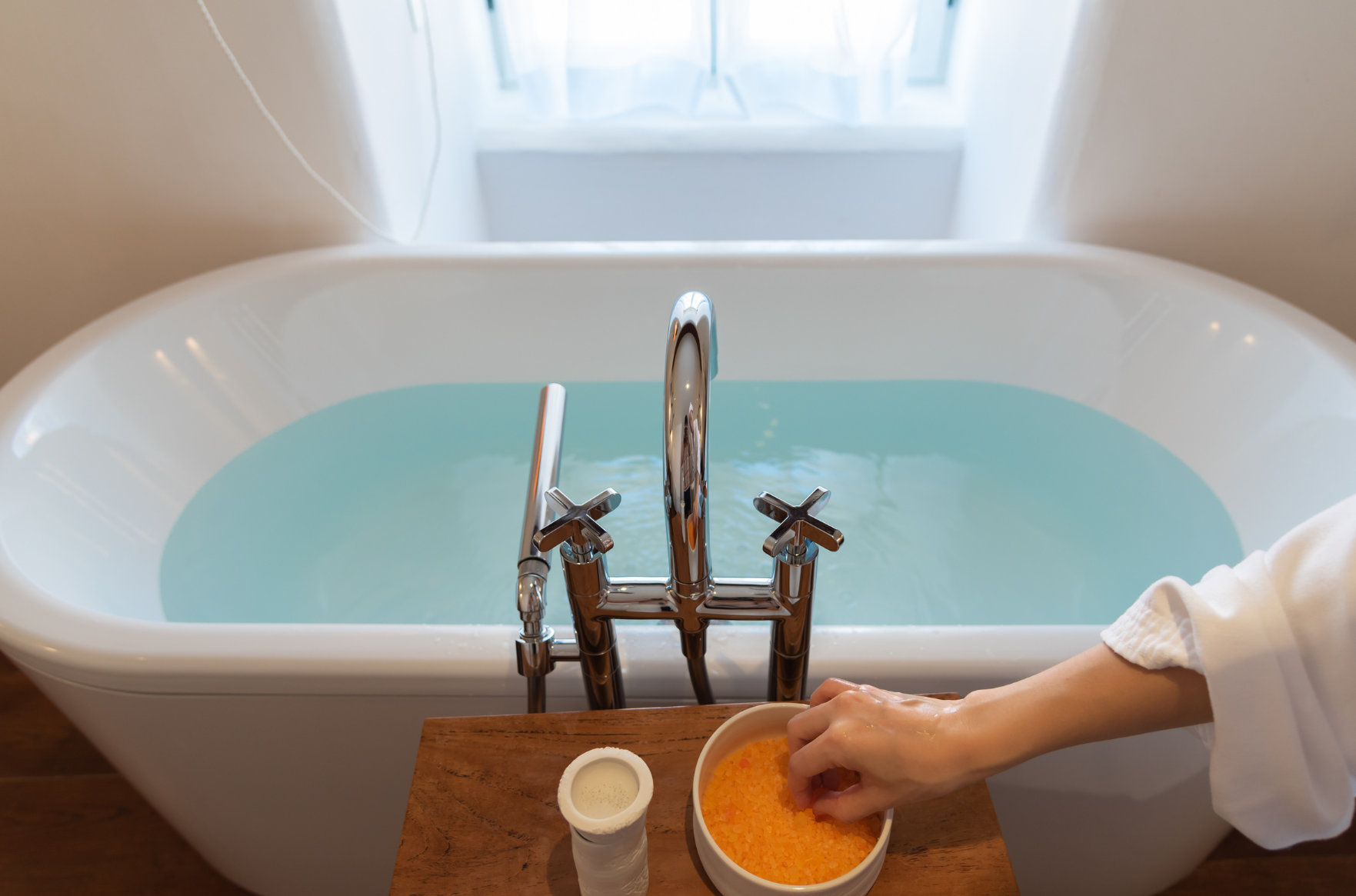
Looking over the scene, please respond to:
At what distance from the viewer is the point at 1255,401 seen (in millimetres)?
1144

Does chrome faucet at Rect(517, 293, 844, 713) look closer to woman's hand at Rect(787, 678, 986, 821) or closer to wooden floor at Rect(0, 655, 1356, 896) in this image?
woman's hand at Rect(787, 678, 986, 821)

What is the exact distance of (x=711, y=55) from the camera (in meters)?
1.88

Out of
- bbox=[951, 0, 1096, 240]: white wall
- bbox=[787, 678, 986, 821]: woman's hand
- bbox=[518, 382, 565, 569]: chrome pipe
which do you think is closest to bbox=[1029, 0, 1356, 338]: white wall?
bbox=[951, 0, 1096, 240]: white wall

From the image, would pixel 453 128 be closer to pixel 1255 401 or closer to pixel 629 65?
pixel 629 65

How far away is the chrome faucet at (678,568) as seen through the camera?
0.50 meters

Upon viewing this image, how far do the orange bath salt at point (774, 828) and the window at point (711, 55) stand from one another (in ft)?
5.63

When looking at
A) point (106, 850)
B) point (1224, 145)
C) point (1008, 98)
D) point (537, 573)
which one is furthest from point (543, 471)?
point (1008, 98)

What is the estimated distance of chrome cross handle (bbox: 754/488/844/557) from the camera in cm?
50

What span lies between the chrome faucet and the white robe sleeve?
0.66ft

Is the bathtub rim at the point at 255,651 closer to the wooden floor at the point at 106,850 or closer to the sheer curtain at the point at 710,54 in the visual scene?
the wooden floor at the point at 106,850

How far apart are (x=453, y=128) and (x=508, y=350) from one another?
0.70 meters

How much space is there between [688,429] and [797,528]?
0.10 meters

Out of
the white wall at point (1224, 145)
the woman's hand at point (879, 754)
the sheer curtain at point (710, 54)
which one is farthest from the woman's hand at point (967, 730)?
the sheer curtain at point (710, 54)

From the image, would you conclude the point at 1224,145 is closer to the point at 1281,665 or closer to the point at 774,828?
the point at 1281,665
